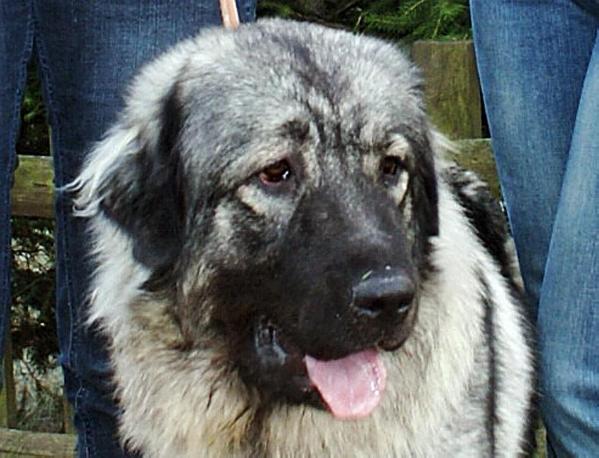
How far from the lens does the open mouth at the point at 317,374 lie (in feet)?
9.46

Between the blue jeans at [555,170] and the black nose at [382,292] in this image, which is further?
the blue jeans at [555,170]

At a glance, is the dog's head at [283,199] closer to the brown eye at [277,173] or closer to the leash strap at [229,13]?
the brown eye at [277,173]

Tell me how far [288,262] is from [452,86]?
190cm

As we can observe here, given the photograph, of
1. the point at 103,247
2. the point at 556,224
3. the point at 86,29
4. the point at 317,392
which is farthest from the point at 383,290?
the point at 86,29

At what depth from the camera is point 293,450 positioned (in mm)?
3102

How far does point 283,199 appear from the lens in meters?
2.84

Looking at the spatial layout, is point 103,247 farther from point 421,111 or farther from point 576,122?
point 576,122

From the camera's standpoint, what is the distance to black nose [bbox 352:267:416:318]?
2670mm

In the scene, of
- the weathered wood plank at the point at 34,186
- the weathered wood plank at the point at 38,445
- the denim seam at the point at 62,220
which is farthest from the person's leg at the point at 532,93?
the weathered wood plank at the point at 38,445

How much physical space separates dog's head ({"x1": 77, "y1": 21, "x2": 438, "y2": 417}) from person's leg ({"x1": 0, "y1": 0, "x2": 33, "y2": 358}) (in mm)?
278

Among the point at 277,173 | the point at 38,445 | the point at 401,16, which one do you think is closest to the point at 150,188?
the point at 277,173

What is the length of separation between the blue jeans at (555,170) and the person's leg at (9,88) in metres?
1.16

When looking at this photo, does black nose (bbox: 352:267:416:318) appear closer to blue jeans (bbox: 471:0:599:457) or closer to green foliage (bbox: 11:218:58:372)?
blue jeans (bbox: 471:0:599:457)

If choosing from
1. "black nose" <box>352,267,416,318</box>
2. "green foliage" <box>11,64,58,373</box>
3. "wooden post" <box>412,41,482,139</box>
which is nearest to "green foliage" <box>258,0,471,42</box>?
"wooden post" <box>412,41,482,139</box>
